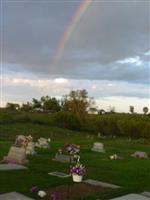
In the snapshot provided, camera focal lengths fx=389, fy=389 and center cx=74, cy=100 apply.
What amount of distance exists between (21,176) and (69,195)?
8.81ft

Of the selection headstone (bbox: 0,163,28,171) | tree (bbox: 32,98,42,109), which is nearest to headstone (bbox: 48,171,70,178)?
headstone (bbox: 0,163,28,171)

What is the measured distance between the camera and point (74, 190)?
10.2 meters

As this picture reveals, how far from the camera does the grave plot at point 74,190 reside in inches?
379

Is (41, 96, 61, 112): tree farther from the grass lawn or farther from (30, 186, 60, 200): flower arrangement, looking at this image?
(30, 186, 60, 200): flower arrangement

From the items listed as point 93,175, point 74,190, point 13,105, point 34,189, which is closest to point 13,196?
point 34,189

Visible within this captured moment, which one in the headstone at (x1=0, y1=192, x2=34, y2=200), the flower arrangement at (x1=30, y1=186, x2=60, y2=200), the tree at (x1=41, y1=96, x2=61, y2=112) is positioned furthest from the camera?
the tree at (x1=41, y1=96, x2=61, y2=112)

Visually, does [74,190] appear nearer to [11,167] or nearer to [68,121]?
[11,167]

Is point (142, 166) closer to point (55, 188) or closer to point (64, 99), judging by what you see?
point (55, 188)

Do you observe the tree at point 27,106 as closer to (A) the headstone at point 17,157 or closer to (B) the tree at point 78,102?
(B) the tree at point 78,102

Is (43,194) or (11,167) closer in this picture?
(43,194)

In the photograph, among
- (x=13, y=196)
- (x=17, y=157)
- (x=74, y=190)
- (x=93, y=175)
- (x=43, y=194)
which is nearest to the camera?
(x=13, y=196)

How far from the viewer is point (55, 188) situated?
1038 centimetres

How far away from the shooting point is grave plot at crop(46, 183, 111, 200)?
9.62m

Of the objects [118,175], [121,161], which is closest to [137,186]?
[118,175]
